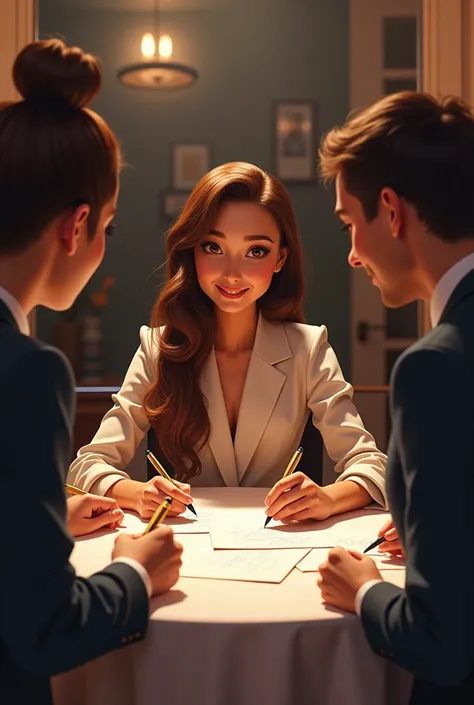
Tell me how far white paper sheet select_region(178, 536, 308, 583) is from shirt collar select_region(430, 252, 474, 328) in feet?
1.61

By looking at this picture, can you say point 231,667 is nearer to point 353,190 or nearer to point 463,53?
point 353,190

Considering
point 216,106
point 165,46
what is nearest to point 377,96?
point 216,106

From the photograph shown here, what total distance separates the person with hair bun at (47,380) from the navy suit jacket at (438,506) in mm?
367

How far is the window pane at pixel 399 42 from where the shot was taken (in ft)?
15.4

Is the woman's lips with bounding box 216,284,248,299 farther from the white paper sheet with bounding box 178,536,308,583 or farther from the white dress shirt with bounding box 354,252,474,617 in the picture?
the white dress shirt with bounding box 354,252,474,617

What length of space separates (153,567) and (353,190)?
0.61 metres

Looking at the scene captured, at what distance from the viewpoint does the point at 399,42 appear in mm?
4723

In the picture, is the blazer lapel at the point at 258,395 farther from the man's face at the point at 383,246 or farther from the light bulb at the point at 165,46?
the light bulb at the point at 165,46

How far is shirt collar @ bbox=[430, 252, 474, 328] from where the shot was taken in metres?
1.07

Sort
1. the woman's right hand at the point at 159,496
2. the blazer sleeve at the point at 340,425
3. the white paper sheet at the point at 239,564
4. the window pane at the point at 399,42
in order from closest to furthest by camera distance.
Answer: the white paper sheet at the point at 239,564 → the woman's right hand at the point at 159,496 → the blazer sleeve at the point at 340,425 → the window pane at the point at 399,42

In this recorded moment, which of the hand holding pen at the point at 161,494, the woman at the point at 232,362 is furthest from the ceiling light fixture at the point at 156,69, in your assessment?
the hand holding pen at the point at 161,494

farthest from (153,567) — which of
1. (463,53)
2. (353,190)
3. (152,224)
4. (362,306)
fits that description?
(152,224)

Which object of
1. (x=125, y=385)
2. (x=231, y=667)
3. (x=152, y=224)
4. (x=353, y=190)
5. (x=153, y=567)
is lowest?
(x=231, y=667)

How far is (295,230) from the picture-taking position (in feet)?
7.23
